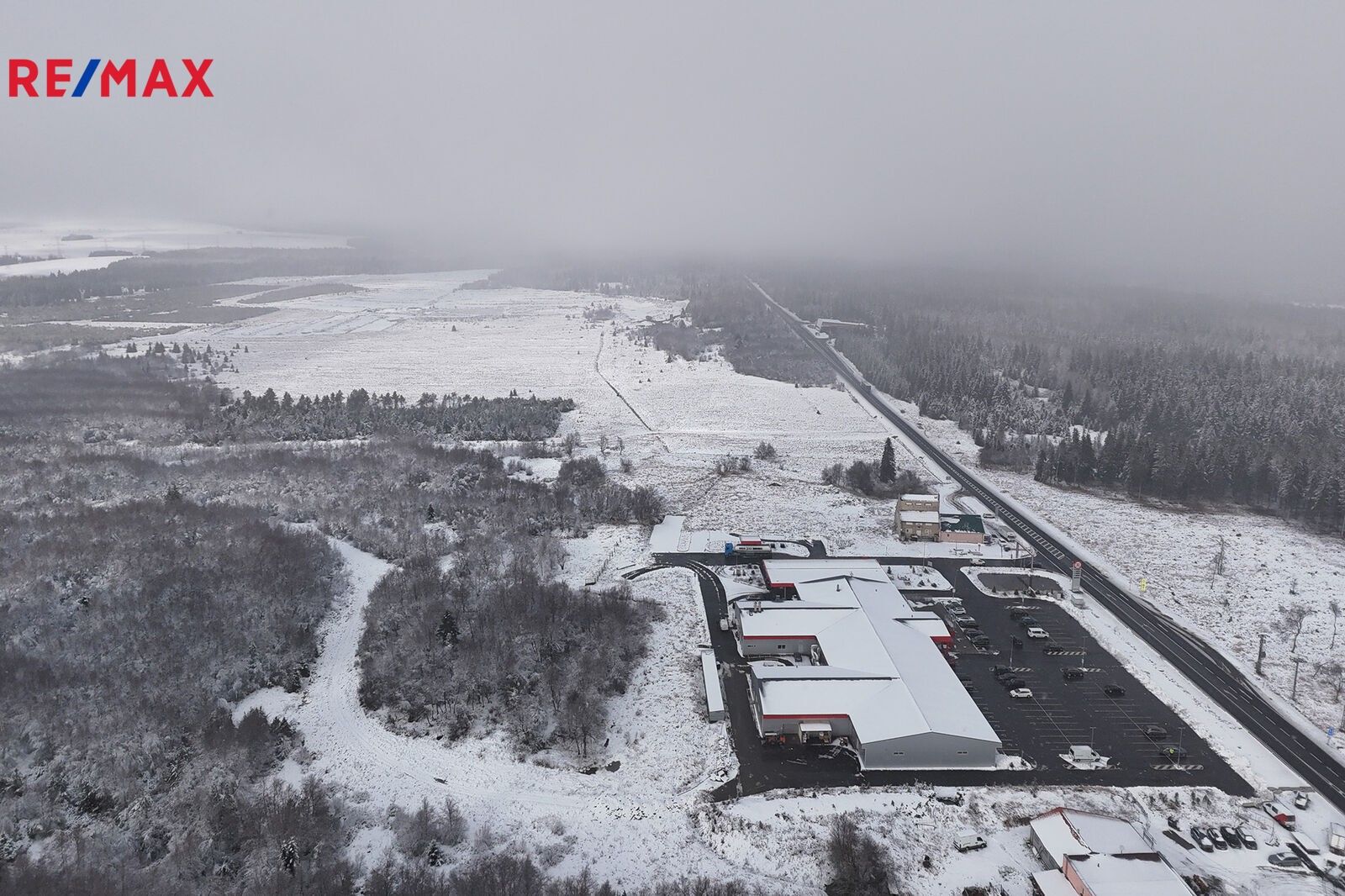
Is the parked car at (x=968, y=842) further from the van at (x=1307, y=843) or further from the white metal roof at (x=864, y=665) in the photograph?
the van at (x=1307, y=843)

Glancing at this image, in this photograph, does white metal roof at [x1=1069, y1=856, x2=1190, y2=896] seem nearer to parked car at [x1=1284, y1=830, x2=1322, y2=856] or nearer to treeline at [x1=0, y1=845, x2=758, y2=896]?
parked car at [x1=1284, y1=830, x2=1322, y2=856]

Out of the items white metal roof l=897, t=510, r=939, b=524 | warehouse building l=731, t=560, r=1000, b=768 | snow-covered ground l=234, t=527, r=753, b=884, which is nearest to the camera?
snow-covered ground l=234, t=527, r=753, b=884

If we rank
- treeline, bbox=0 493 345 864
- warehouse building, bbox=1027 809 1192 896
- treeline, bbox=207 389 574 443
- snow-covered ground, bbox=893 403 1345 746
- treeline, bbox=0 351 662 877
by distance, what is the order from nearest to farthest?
warehouse building, bbox=1027 809 1192 896 → treeline, bbox=0 351 662 877 → treeline, bbox=0 493 345 864 → snow-covered ground, bbox=893 403 1345 746 → treeline, bbox=207 389 574 443

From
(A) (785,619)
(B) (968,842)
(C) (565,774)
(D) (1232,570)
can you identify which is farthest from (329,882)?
(D) (1232,570)

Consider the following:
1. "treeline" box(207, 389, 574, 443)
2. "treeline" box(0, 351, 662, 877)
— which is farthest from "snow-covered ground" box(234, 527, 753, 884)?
"treeline" box(207, 389, 574, 443)

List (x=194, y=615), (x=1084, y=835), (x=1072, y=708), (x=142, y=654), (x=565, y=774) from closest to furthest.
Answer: (x=1084, y=835) → (x=565, y=774) → (x=1072, y=708) → (x=142, y=654) → (x=194, y=615)

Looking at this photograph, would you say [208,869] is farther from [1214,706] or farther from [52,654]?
[1214,706]

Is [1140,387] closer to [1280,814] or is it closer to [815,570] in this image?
[815,570]

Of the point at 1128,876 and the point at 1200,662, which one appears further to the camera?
the point at 1200,662
